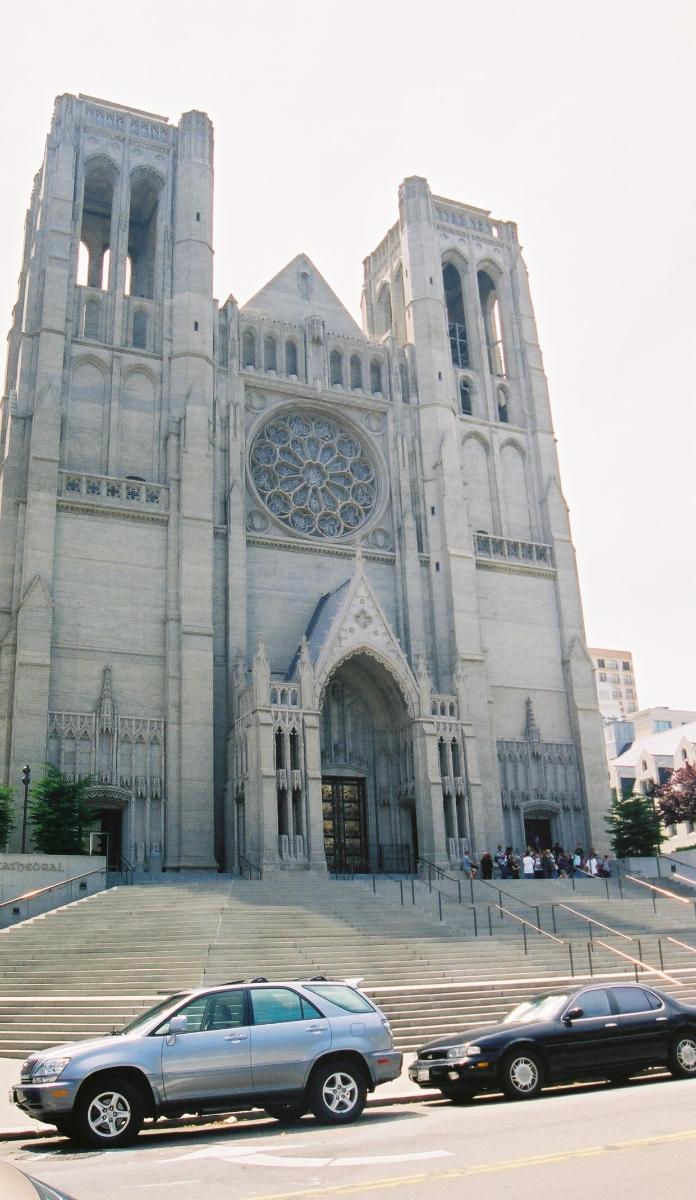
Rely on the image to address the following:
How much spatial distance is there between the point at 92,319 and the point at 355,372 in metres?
11.2

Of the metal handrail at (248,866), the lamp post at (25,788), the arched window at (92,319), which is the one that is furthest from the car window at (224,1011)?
the arched window at (92,319)

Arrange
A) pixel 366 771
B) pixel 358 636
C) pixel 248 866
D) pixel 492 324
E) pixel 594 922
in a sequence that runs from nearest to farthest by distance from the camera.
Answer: pixel 594 922, pixel 248 866, pixel 358 636, pixel 366 771, pixel 492 324

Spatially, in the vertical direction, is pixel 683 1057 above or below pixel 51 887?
below

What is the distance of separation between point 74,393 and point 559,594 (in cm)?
2100

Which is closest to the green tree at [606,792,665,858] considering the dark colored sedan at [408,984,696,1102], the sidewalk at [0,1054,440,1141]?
the sidewalk at [0,1054,440,1141]

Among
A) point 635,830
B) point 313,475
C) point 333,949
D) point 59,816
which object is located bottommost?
point 333,949

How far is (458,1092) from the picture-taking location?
39.5 ft

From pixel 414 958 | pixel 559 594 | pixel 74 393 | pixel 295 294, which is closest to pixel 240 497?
pixel 74 393

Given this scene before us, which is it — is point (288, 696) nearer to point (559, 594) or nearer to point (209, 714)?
point (209, 714)

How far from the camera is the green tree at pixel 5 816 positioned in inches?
1079

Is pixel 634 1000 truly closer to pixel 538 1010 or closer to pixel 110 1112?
pixel 538 1010

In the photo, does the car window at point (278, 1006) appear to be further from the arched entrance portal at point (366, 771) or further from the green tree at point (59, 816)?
the arched entrance portal at point (366, 771)

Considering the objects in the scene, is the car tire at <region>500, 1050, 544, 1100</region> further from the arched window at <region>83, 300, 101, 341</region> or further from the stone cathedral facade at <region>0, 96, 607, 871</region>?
the arched window at <region>83, 300, 101, 341</region>

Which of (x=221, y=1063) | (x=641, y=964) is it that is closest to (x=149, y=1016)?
(x=221, y=1063)
